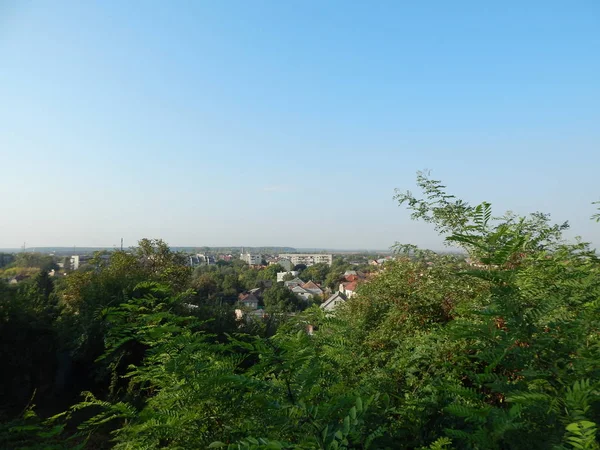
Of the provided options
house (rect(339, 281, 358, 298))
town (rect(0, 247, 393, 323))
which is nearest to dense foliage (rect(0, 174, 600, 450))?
town (rect(0, 247, 393, 323))

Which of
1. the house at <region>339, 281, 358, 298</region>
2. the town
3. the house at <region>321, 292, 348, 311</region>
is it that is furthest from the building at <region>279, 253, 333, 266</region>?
the house at <region>339, 281, 358, 298</region>

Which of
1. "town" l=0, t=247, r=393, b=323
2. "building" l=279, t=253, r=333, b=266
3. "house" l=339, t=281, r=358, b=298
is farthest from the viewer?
"building" l=279, t=253, r=333, b=266

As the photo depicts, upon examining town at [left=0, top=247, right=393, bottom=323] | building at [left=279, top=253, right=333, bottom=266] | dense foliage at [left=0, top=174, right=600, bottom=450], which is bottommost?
building at [left=279, top=253, right=333, bottom=266]

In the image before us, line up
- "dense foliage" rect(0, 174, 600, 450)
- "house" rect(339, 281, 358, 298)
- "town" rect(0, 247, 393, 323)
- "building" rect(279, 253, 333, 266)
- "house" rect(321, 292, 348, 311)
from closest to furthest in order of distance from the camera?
"dense foliage" rect(0, 174, 600, 450)
"house" rect(339, 281, 358, 298)
"house" rect(321, 292, 348, 311)
"town" rect(0, 247, 393, 323)
"building" rect(279, 253, 333, 266)

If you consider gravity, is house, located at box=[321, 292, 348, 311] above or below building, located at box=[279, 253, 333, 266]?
above

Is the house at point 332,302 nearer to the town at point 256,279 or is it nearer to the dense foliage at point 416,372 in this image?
the town at point 256,279

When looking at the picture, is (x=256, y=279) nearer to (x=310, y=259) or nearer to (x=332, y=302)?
(x=332, y=302)

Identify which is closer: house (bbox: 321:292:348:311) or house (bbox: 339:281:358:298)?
house (bbox: 339:281:358:298)

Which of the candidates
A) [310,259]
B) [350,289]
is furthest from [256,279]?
[310,259]

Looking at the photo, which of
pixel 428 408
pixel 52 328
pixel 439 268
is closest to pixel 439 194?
pixel 439 268


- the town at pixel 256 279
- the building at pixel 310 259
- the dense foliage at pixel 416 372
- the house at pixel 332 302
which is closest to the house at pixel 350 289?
the town at pixel 256 279

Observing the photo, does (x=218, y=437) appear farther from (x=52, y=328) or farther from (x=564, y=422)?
(x=52, y=328)

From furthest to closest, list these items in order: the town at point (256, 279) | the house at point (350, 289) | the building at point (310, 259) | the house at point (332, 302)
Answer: the building at point (310, 259), the town at point (256, 279), the house at point (332, 302), the house at point (350, 289)

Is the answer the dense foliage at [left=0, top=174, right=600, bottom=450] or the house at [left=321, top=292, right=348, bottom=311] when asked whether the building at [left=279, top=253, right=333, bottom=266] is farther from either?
the dense foliage at [left=0, top=174, right=600, bottom=450]
